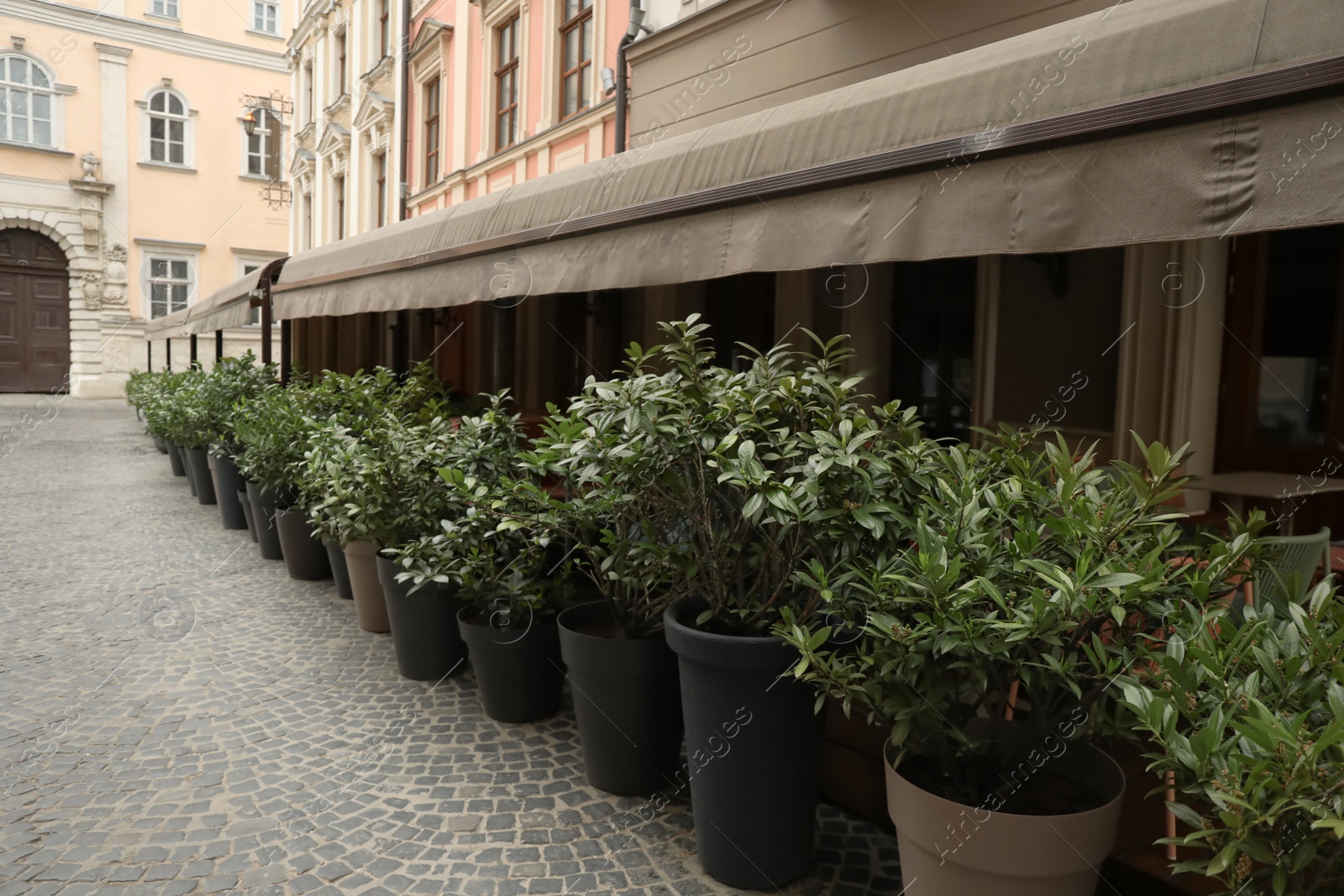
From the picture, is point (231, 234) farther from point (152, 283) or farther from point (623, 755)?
point (623, 755)

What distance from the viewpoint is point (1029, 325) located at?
7023mm

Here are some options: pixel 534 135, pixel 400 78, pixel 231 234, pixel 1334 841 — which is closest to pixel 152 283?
pixel 231 234

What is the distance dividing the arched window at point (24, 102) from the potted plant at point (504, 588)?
30543mm

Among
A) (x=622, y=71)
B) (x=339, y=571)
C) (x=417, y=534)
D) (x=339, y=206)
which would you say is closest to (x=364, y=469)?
(x=417, y=534)

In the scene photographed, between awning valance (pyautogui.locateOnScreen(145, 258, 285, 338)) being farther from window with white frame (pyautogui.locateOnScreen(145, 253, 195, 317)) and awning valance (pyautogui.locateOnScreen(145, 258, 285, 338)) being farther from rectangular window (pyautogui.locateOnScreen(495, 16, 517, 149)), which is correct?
window with white frame (pyautogui.locateOnScreen(145, 253, 195, 317))

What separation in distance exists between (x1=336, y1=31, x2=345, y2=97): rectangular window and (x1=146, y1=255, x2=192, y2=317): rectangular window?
1087 cm

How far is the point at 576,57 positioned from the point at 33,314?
24315 mm

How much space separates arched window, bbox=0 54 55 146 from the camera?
87.2ft

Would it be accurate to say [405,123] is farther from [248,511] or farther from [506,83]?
Result: [248,511]

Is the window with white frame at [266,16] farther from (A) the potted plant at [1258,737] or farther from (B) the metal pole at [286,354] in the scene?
(A) the potted plant at [1258,737]

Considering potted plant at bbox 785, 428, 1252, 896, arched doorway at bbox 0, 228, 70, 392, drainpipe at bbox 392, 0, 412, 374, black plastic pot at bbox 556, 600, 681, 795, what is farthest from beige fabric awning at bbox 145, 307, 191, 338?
potted plant at bbox 785, 428, 1252, 896

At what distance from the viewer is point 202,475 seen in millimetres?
9797

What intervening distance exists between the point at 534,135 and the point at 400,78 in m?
6.65

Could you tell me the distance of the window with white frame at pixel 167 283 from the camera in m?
Answer: 28.7
